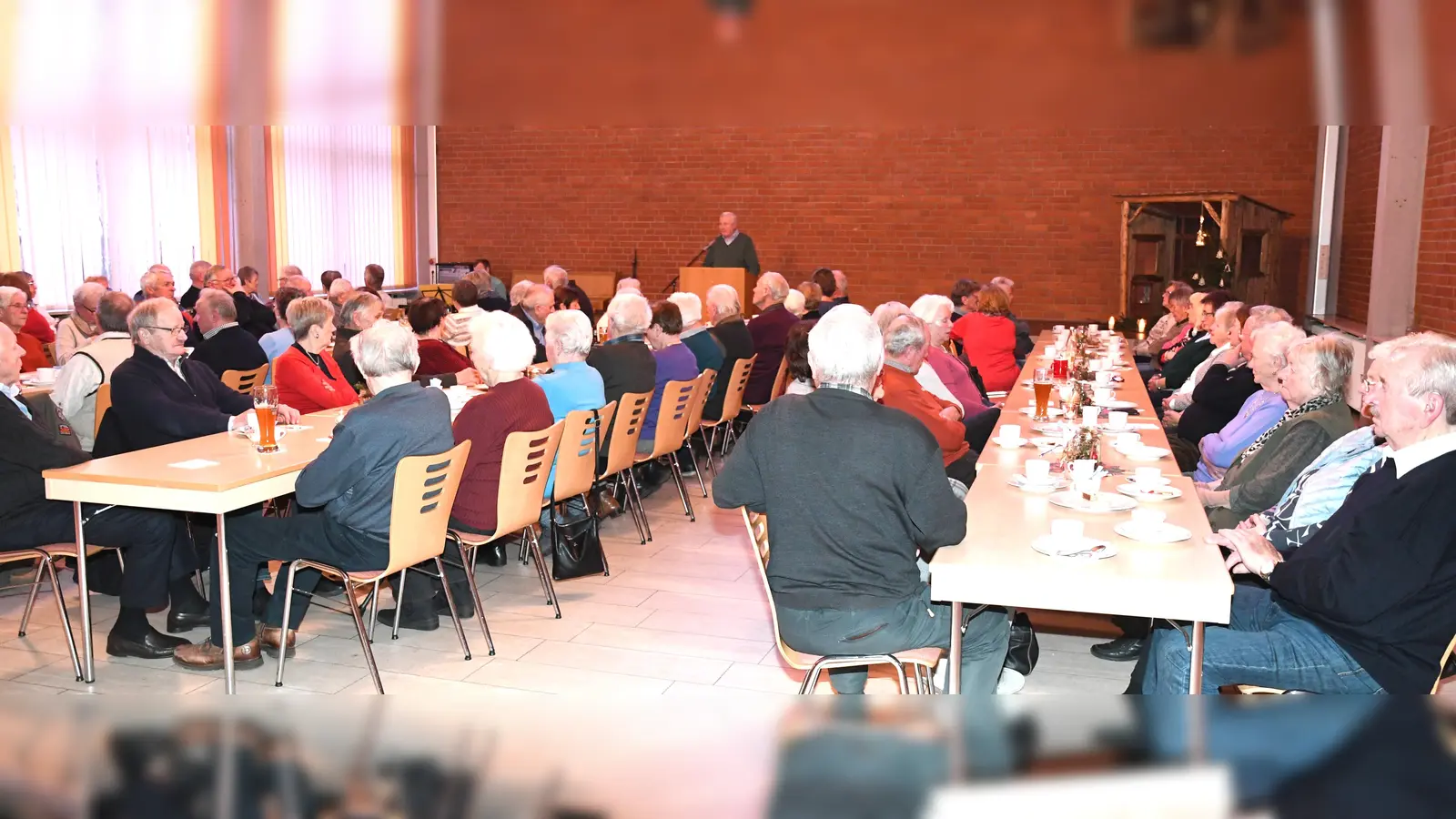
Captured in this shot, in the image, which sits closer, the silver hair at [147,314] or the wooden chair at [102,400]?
the silver hair at [147,314]

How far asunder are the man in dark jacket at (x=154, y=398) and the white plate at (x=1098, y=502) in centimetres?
323

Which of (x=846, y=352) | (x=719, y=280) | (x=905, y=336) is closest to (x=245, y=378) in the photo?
(x=905, y=336)

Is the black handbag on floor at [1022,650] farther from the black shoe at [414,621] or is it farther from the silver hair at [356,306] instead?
the silver hair at [356,306]

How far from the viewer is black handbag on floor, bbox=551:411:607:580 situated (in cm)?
522

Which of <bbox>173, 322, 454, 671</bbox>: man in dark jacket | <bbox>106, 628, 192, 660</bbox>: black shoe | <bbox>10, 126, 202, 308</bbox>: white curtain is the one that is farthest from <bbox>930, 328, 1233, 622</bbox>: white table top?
<bbox>10, 126, 202, 308</bbox>: white curtain

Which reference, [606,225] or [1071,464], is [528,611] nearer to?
[1071,464]

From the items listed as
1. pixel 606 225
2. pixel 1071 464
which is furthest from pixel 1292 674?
pixel 606 225

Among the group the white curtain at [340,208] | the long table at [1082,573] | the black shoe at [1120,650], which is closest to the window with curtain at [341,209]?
the white curtain at [340,208]

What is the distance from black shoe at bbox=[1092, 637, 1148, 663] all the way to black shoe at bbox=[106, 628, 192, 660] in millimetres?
3391

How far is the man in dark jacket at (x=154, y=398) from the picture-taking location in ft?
14.8

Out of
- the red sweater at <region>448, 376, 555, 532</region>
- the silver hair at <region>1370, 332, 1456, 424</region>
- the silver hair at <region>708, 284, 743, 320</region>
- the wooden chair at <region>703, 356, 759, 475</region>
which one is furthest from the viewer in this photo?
the silver hair at <region>708, 284, 743, 320</region>

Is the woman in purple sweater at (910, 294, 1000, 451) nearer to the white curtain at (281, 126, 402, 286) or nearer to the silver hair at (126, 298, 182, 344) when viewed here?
the silver hair at (126, 298, 182, 344)

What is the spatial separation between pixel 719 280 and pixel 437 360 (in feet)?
21.8

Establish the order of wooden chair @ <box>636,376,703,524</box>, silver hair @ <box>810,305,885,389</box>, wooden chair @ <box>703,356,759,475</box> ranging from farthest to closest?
1. wooden chair @ <box>703,356,759,475</box>
2. wooden chair @ <box>636,376,703,524</box>
3. silver hair @ <box>810,305,885,389</box>
